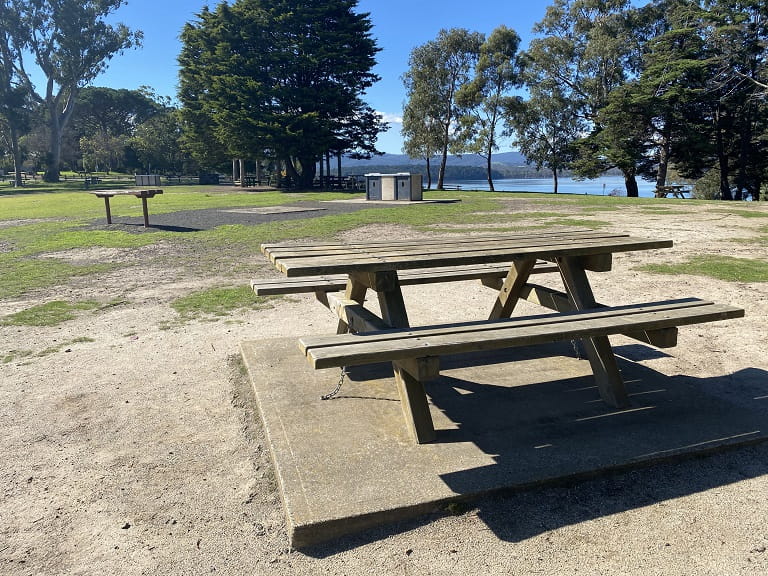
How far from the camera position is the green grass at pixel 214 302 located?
6043mm

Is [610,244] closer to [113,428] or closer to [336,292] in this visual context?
[336,292]

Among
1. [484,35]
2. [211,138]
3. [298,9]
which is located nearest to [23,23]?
[211,138]

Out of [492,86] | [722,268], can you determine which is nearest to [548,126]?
[492,86]

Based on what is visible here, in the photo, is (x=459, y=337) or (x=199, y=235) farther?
(x=199, y=235)

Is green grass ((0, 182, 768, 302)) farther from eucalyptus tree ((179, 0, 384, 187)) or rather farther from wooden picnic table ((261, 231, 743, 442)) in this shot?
eucalyptus tree ((179, 0, 384, 187))

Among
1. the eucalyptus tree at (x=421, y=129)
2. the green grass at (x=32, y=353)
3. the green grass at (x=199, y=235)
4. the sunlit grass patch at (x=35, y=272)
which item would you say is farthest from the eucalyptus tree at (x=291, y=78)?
the green grass at (x=32, y=353)

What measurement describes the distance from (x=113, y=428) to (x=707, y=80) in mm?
38357

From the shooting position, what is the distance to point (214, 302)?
652cm

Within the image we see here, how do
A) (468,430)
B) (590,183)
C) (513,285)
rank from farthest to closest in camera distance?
(590,183), (513,285), (468,430)

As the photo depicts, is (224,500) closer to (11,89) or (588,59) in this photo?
(588,59)

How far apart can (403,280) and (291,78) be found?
4134 cm

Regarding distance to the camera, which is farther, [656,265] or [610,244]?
[656,265]

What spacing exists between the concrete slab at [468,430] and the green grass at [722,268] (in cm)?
388

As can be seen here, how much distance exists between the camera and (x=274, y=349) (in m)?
4.57
